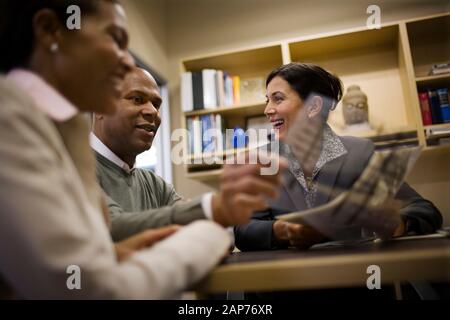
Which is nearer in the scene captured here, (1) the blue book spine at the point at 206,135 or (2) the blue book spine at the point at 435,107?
(2) the blue book spine at the point at 435,107

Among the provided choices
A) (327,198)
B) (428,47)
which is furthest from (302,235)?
(428,47)

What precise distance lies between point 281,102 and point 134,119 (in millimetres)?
681

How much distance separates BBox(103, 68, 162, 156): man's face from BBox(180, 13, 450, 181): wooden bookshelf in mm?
1040

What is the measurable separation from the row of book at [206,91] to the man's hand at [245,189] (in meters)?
2.00

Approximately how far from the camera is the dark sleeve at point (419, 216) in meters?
1.00

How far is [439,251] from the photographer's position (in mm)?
585

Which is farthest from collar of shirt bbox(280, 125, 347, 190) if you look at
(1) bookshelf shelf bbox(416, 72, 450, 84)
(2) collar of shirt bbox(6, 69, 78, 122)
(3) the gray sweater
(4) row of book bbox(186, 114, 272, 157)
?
(1) bookshelf shelf bbox(416, 72, 450, 84)

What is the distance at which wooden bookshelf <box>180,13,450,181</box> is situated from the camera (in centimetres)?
240

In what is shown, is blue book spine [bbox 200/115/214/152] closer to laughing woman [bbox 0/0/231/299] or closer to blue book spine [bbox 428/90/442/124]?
blue book spine [bbox 428/90/442/124]

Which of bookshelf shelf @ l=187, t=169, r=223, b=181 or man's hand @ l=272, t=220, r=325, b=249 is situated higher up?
bookshelf shelf @ l=187, t=169, r=223, b=181

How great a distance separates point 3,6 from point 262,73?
2.33 meters

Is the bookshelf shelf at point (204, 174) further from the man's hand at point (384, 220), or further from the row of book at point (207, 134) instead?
the man's hand at point (384, 220)

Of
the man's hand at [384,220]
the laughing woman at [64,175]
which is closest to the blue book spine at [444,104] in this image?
the man's hand at [384,220]

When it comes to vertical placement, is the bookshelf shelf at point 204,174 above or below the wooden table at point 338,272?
above
